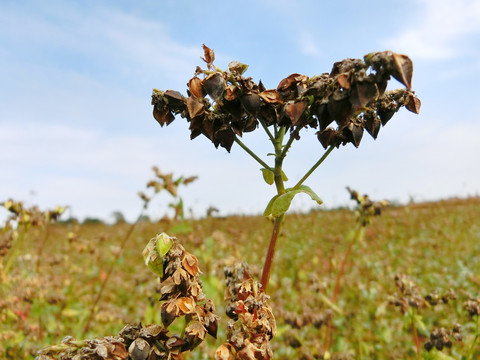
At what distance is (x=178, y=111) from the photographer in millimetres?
1444

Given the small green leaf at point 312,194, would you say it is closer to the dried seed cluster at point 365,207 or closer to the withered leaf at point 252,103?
the withered leaf at point 252,103

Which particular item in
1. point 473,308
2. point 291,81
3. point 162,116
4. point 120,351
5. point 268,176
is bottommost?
point 120,351

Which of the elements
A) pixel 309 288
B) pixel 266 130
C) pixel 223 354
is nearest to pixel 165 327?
pixel 223 354

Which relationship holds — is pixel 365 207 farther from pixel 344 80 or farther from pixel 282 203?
pixel 344 80

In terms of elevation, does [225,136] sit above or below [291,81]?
below

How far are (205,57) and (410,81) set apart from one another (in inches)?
23.5

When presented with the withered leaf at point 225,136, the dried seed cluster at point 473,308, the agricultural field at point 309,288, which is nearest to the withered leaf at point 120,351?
the withered leaf at point 225,136

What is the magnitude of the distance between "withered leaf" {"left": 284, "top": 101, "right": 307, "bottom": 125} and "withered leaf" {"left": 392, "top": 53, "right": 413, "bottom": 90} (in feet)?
0.79

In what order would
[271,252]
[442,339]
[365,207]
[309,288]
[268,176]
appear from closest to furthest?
[271,252] < [268,176] < [442,339] < [365,207] < [309,288]

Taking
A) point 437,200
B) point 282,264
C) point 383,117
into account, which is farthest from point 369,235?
point 437,200

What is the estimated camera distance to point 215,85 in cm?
129

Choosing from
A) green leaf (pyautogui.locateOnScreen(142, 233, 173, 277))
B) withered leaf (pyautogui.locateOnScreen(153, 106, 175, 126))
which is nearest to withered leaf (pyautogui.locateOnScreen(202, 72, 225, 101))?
withered leaf (pyautogui.locateOnScreen(153, 106, 175, 126))

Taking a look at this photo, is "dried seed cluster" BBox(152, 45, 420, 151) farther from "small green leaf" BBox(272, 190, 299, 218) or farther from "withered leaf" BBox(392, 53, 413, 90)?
"small green leaf" BBox(272, 190, 299, 218)

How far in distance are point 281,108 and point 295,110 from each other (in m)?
0.12
